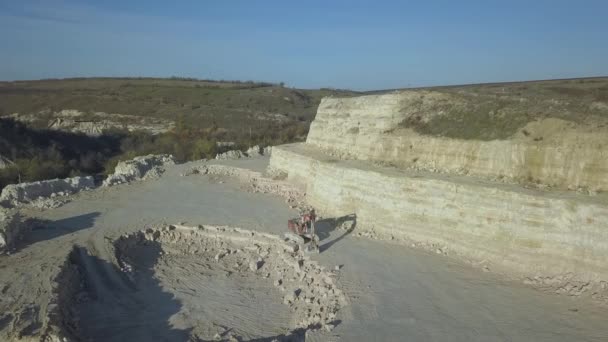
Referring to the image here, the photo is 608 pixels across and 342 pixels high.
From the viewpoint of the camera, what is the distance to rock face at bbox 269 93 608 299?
903 centimetres

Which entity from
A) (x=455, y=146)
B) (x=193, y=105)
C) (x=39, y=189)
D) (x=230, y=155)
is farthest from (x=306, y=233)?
(x=193, y=105)

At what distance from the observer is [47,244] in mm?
11992

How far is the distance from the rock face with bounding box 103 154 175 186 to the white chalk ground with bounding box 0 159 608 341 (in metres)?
4.61

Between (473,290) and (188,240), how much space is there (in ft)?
26.8

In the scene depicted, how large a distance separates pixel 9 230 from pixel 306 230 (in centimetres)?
770

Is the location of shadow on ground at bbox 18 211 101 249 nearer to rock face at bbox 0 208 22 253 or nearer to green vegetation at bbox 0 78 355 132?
rock face at bbox 0 208 22 253

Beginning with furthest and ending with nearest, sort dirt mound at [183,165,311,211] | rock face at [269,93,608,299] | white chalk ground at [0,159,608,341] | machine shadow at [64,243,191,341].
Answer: dirt mound at [183,165,311,211] → rock face at [269,93,608,299] → machine shadow at [64,243,191,341] → white chalk ground at [0,159,608,341]

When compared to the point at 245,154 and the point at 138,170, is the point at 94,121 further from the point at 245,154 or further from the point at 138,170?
the point at 138,170

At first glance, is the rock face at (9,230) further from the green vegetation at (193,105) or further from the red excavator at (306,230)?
the green vegetation at (193,105)

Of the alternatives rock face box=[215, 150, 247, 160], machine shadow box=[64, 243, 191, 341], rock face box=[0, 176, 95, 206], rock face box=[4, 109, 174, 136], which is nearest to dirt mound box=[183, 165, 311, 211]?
rock face box=[215, 150, 247, 160]

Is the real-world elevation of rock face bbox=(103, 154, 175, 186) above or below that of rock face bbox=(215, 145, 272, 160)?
below

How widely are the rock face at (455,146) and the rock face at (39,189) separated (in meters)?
9.84

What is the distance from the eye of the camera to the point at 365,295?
9180 millimetres

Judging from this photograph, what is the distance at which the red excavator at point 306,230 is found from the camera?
11566mm
